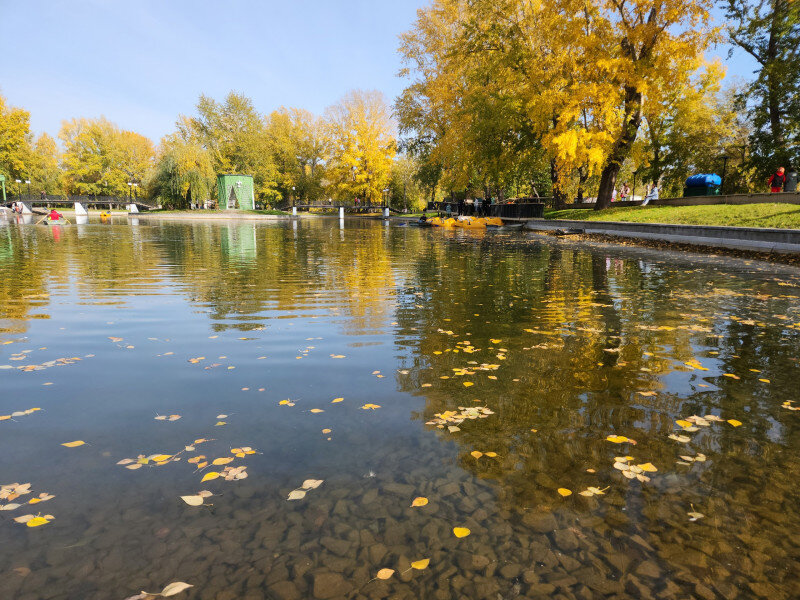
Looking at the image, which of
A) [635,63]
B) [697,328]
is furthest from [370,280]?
[635,63]

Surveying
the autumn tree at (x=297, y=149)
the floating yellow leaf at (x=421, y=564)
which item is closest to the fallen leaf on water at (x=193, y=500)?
the floating yellow leaf at (x=421, y=564)

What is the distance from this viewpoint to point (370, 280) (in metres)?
12.0

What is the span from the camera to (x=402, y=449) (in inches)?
144

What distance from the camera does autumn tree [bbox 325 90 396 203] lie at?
2512 inches

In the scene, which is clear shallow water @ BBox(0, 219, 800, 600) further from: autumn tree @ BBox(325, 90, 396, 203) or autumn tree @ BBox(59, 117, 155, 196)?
autumn tree @ BBox(59, 117, 155, 196)

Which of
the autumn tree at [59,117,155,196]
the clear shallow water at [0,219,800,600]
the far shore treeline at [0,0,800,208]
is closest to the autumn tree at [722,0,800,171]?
the far shore treeline at [0,0,800,208]

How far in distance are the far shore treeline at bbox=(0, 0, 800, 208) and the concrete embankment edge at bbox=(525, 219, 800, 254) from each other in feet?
12.6

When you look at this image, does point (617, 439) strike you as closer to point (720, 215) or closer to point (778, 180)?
point (720, 215)

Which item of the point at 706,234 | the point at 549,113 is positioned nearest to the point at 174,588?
the point at 706,234

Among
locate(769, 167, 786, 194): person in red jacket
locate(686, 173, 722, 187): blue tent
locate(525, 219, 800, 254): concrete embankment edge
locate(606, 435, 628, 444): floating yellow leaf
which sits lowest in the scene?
locate(606, 435, 628, 444): floating yellow leaf

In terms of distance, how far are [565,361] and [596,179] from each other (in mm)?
55961

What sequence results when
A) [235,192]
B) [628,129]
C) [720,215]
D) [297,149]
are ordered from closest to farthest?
[720,215], [628,129], [235,192], [297,149]

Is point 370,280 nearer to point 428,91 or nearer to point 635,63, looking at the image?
point 635,63

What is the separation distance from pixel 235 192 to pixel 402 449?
2283 inches
